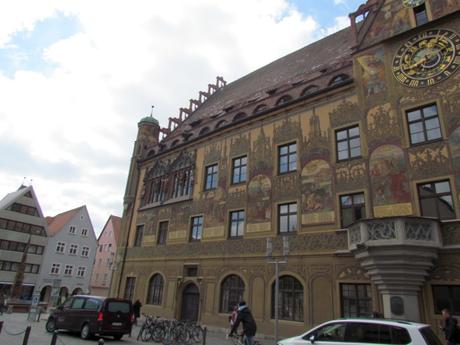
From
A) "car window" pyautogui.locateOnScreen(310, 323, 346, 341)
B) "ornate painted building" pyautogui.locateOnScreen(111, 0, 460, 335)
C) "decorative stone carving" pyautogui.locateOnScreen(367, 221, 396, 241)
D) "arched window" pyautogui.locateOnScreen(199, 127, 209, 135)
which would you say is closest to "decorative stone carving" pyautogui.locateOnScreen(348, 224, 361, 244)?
"ornate painted building" pyautogui.locateOnScreen(111, 0, 460, 335)

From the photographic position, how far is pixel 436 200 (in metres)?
12.1

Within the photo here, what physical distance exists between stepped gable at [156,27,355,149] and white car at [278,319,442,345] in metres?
12.4

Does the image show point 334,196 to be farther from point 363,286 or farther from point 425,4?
point 425,4

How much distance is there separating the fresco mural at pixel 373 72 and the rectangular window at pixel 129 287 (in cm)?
1835

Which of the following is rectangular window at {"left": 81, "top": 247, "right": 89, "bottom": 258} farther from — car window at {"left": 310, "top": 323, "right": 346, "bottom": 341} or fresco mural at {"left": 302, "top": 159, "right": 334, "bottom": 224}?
car window at {"left": 310, "top": 323, "right": 346, "bottom": 341}

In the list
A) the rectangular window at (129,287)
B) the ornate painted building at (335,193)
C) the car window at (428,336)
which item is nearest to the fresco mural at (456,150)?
the ornate painted building at (335,193)

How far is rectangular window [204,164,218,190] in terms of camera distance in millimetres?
20397

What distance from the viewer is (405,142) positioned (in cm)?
1327

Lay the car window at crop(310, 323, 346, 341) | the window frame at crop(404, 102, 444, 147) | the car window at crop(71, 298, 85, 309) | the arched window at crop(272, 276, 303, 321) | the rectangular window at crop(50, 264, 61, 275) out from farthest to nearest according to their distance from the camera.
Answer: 1. the rectangular window at crop(50, 264, 61, 275)
2. the arched window at crop(272, 276, 303, 321)
3. the car window at crop(71, 298, 85, 309)
4. the window frame at crop(404, 102, 444, 147)
5. the car window at crop(310, 323, 346, 341)

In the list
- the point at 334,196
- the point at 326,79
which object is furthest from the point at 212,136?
the point at 334,196

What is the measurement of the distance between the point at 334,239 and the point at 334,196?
5.86ft

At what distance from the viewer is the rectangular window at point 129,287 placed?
22.9 metres

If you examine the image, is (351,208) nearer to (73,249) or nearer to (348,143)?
(348,143)

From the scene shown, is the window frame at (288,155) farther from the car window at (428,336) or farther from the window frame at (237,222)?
the car window at (428,336)
